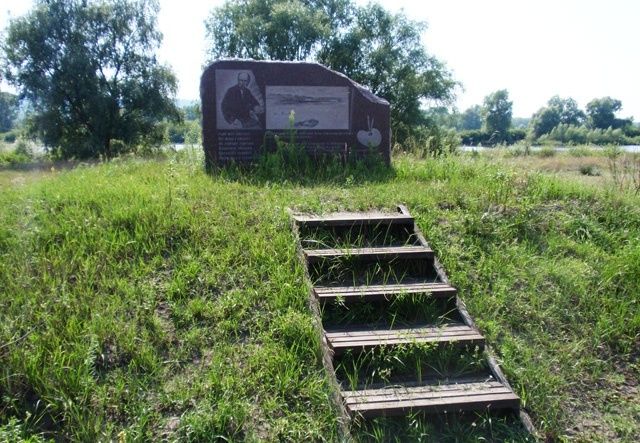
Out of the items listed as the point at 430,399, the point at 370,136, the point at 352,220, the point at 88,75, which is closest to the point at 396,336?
the point at 430,399

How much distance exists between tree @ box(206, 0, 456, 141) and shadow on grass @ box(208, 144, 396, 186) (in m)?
20.7

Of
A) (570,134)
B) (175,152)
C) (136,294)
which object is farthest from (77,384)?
(570,134)

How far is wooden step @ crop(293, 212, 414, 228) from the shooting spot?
15.9ft

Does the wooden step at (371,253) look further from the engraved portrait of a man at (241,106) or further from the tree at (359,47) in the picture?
the tree at (359,47)

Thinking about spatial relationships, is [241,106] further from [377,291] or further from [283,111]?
[377,291]

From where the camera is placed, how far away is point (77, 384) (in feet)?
10.0

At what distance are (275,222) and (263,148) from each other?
3.15 m

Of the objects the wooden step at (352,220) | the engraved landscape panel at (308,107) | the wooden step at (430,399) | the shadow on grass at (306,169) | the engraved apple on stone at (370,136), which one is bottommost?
the wooden step at (430,399)

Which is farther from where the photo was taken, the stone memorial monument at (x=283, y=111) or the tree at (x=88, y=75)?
the tree at (x=88, y=75)

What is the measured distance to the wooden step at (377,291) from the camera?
12.8 ft

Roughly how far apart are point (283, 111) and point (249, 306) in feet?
15.7

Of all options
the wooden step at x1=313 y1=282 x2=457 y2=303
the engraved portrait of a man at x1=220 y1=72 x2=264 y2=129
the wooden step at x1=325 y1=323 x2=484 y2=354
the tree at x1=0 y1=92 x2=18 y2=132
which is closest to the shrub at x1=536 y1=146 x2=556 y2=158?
the engraved portrait of a man at x1=220 y1=72 x2=264 y2=129

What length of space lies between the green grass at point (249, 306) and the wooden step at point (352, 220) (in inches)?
8.3

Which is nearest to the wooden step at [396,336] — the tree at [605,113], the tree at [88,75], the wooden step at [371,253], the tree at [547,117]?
the wooden step at [371,253]
